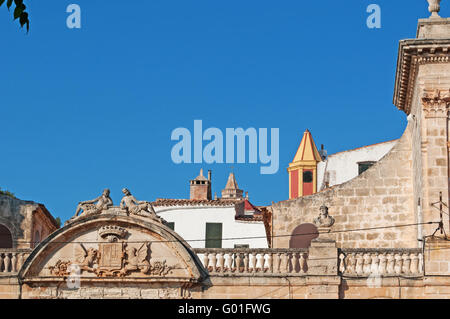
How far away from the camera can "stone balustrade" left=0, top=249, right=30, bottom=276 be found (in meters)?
25.1

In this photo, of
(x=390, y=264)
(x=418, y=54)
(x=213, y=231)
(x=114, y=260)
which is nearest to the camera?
(x=390, y=264)

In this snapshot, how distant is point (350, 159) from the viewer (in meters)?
42.0

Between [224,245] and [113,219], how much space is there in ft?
43.6

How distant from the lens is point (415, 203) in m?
26.7

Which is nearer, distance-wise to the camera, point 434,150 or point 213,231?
point 434,150

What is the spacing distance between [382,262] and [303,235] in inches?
240

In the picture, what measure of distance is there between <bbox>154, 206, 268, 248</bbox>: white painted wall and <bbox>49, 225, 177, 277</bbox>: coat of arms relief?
13308mm

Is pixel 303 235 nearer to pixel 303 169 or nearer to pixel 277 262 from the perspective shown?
pixel 277 262

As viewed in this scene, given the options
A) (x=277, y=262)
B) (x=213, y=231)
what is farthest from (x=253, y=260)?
(x=213, y=231)

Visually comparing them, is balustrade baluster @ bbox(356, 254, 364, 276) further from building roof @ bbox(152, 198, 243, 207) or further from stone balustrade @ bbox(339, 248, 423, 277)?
building roof @ bbox(152, 198, 243, 207)

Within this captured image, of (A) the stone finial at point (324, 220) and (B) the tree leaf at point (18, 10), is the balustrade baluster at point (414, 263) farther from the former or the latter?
(B) the tree leaf at point (18, 10)

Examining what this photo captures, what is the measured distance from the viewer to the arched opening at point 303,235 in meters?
29.9
